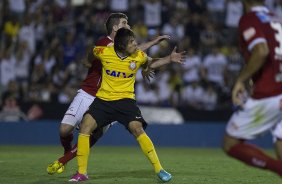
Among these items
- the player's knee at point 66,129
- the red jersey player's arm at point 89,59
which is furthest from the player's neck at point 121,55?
the player's knee at point 66,129

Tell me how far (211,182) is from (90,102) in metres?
2.18

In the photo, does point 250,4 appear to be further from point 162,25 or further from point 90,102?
point 162,25

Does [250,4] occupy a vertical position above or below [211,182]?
above

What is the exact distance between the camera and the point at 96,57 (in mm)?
9805

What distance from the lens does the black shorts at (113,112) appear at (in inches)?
376

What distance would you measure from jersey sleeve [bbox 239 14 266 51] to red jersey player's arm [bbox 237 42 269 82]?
64mm

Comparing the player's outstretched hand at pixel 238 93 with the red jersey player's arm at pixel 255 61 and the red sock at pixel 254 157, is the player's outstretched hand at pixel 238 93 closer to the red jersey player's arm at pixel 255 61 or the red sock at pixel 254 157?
the red jersey player's arm at pixel 255 61

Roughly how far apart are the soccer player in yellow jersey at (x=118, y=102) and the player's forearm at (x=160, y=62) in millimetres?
189

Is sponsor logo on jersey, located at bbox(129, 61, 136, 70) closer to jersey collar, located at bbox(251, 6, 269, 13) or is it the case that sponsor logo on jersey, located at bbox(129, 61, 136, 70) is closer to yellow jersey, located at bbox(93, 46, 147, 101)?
yellow jersey, located at bbox(93, 46, 147, 101)

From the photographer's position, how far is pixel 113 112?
9594mm

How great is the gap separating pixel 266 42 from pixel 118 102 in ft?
9.93

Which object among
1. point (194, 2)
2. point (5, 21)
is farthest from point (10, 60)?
point (194, 2)

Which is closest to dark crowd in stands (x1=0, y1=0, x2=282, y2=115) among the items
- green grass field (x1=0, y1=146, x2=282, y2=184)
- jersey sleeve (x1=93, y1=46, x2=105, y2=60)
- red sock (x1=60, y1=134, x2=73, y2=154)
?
green grass field (x1=0, y1=146, x2=282, y2=184)

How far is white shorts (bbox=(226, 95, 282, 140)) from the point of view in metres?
7.02
